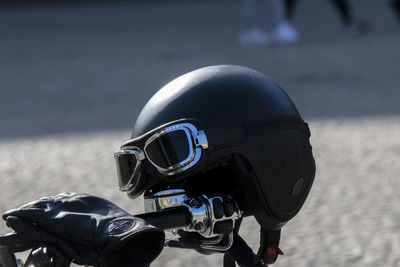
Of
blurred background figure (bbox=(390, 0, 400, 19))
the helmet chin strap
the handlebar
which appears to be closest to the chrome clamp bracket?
the handlebar

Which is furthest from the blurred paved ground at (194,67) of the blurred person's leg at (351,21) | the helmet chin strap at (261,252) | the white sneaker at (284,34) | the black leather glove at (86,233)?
the black leather glove at (86,233)

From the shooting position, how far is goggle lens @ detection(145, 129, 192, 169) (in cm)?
207

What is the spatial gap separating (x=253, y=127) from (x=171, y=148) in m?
0.24

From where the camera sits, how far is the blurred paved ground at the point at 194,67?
11.6 ft

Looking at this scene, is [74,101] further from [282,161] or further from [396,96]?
[282,161]

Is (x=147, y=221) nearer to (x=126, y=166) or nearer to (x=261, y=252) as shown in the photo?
(x=126, y=166)

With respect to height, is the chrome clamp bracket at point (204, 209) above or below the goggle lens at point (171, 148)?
below

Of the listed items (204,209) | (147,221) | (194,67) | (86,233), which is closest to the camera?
(86,233)

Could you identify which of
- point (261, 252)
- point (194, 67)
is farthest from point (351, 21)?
point (261, 252)

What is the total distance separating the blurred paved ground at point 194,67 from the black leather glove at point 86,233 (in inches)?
49.0

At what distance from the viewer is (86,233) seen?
1.81 meters

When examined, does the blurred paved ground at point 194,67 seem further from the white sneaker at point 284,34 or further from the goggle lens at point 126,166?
the goggle lens at point 126,166

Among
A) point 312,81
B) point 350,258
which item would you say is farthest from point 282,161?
point 312,81

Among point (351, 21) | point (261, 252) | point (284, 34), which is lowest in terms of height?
point (351, 21)
